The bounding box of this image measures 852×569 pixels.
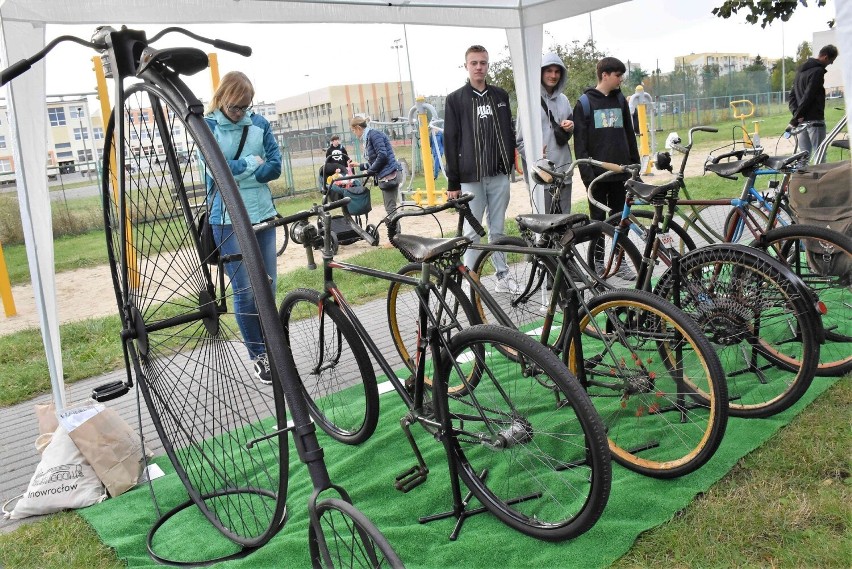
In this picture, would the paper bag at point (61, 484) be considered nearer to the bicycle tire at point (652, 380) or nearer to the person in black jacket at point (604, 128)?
the bicycle tire at point (652, 380)

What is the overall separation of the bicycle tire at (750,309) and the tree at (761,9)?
11.1 feet

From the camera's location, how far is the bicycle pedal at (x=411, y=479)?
297cm

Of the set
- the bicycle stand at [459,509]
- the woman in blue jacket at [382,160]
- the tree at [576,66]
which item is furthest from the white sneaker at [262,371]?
the tree at [576,66]

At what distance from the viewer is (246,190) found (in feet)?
14.0

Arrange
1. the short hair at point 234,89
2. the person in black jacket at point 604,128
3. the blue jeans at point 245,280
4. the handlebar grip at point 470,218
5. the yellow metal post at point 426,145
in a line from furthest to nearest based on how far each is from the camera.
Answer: the yellow metal post at point 426,145
the person in black jacket at point 604,128
the blue jeans at point 245,280
the short hair at point 234,89
the handlebar grip at point 470,218

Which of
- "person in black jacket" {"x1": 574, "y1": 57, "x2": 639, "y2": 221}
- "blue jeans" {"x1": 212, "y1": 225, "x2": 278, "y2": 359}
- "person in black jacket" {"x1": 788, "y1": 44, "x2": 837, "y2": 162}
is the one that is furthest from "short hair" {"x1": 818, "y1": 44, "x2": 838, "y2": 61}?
"blue jeans" {"x1": 212, "y1": 225, "x2": 278, "y2": 359}

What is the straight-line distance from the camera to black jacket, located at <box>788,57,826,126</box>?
9469 millimetres

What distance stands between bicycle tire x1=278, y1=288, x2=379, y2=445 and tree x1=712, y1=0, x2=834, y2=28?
14.6 feet

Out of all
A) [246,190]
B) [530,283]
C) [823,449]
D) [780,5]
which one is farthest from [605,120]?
[823,449]

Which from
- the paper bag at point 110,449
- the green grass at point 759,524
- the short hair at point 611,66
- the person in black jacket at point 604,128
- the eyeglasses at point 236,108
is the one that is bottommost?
the green grass at point 759,524

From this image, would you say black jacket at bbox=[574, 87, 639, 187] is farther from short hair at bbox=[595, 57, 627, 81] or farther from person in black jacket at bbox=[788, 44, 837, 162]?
person in black jacket at bbox=[788, 44, 837, 162]

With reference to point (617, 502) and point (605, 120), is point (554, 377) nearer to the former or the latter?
point (617, 502)

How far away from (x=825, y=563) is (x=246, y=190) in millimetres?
3443

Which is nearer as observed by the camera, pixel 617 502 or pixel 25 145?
pixel 617 502
